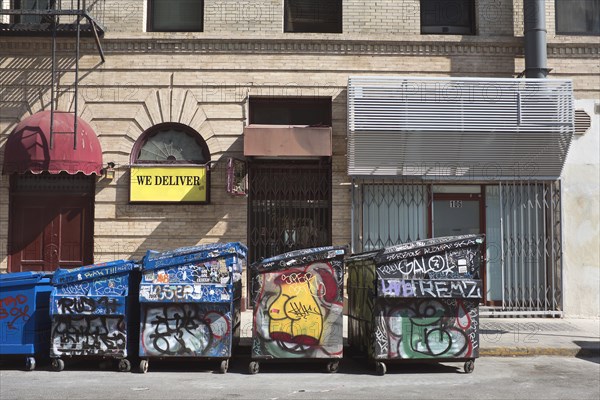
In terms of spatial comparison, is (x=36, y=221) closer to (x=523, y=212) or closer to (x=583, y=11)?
(x=523, y=212)

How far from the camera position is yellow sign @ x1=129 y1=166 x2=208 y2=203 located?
529 inches

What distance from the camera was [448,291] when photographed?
870 centimetres

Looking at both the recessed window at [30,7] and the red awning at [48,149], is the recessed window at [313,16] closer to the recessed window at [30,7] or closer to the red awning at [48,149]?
the red awning at [48,149]

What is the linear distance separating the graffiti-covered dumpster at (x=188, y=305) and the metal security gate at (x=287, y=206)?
4790mm

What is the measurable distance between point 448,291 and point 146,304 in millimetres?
3988

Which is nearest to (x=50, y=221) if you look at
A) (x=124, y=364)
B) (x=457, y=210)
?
(x=124, y=364)

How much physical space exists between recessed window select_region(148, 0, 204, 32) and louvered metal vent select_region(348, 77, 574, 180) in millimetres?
3669

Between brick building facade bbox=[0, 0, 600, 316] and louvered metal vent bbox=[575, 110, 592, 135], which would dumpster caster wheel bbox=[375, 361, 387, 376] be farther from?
louvered metal vent bbox=[575, 110, 592, 135]

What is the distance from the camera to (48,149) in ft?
41.1

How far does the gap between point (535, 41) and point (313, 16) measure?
460 cm

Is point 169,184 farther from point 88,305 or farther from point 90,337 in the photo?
point 90,337

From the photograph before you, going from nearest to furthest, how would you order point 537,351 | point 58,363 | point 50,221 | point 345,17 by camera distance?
point 58,363 < point 537,351 < point 50,221 < point 345,17

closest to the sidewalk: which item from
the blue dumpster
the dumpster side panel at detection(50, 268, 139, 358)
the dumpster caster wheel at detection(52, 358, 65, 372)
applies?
the dumpster side panel at detection(50, 268, 139, 358)

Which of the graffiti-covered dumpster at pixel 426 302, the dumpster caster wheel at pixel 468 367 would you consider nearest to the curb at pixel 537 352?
→ the dumpster caster wheel at pixel 468 367
